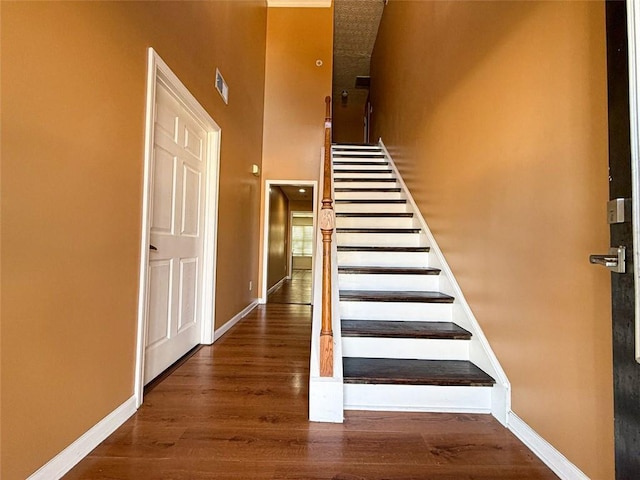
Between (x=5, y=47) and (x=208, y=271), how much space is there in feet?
6.53

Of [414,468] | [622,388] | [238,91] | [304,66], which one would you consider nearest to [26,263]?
[414,468]

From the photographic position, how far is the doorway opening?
482cm

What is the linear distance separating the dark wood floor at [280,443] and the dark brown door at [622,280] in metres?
0.48

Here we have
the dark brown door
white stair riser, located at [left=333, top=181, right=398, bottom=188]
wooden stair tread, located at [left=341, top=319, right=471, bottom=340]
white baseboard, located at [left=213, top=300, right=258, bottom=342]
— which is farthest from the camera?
white stair riser, located at [left=333, top=181, right=398, bottom=188]

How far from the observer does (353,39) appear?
6230 millimetres

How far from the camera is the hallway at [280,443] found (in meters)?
1.25

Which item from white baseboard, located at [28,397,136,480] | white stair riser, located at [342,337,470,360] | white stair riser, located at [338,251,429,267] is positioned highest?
white stair riser, located at [338,251,429,267]

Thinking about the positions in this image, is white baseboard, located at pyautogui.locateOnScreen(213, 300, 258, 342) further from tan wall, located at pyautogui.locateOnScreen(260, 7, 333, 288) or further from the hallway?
tan wall, located at pyautogui.locateOnScreen(260, 7, 333, 288)

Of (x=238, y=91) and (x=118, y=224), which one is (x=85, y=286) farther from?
(x=238, y=91)

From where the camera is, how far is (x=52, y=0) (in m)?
1.12

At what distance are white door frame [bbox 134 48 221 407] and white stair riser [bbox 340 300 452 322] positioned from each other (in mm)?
1209

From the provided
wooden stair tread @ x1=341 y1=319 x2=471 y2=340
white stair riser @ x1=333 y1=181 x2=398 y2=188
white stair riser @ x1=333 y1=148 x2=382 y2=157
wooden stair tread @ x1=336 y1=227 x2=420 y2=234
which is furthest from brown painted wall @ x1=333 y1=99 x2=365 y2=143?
wooden stair tread @ x1=341 y1=319 x2=471 y2=340

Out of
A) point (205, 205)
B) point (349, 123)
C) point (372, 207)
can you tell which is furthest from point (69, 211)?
point (349, 123)

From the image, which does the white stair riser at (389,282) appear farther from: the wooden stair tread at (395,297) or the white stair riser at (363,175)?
the white stair riser at (363,175)
